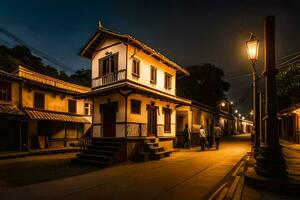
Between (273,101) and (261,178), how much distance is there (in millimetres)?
2268

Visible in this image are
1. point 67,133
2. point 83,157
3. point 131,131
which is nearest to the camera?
point 83,157

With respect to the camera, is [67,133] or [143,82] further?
[67,133]

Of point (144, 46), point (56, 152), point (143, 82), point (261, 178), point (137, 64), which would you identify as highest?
point (144, 46)

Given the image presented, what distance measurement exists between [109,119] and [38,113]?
8.18 meters

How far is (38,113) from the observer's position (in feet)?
70.3

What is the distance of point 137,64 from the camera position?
1714cm

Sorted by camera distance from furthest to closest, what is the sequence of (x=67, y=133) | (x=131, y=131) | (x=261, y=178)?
(x=67, y=133), (x=131, y=131), (x=261, y=178)

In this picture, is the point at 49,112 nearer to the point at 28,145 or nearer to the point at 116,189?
the point at 28,145

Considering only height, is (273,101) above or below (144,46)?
below

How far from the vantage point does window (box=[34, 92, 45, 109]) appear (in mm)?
22250

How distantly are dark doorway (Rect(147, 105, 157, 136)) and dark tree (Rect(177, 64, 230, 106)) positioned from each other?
22.3m

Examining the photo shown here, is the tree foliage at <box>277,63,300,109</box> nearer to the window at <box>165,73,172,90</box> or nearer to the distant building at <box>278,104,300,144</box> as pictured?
the window at <box>165,73,172,90</box>

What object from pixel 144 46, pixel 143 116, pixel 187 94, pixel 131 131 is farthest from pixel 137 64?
pixel 187 94

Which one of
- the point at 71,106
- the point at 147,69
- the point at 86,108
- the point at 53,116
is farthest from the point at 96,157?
the point at 86,108
